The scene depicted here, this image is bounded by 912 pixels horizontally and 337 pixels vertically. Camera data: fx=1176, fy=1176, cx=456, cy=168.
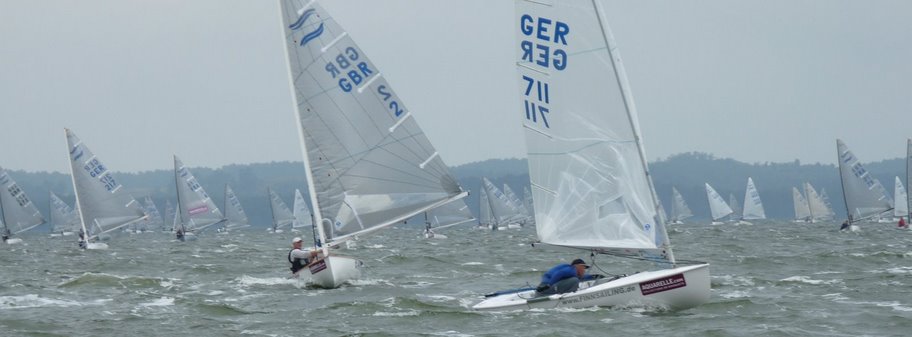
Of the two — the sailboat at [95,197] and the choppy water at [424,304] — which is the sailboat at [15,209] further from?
the choppy water at [424,304]

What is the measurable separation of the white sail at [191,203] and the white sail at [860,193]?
3831 cm

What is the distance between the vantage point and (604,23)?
17.7 meters

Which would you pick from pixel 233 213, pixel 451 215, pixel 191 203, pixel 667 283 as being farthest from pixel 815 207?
pixel 667 283

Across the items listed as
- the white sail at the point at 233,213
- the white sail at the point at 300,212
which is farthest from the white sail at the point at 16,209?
the white sail at the point at 300,212

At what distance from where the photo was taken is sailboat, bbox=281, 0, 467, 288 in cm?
2414

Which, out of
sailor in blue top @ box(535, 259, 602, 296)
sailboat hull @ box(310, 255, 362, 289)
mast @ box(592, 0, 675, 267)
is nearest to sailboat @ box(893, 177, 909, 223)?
sailboat hull @ box(310, 255, 362, 289)

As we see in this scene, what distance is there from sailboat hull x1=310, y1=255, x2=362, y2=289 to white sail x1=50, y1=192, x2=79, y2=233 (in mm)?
75940

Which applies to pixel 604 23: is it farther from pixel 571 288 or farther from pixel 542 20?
pixel 571 288

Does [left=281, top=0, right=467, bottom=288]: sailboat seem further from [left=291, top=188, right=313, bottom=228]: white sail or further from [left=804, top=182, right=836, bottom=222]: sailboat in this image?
[left=804, top=182, right=836, bottom=222]: sailboat

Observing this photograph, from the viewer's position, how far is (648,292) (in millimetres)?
17250

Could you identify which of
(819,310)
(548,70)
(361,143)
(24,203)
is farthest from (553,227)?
(24,203)

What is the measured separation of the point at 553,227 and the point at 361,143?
6.52m

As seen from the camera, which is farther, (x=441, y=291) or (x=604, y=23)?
(x=441, y=291)

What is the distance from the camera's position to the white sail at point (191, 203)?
73688mm
